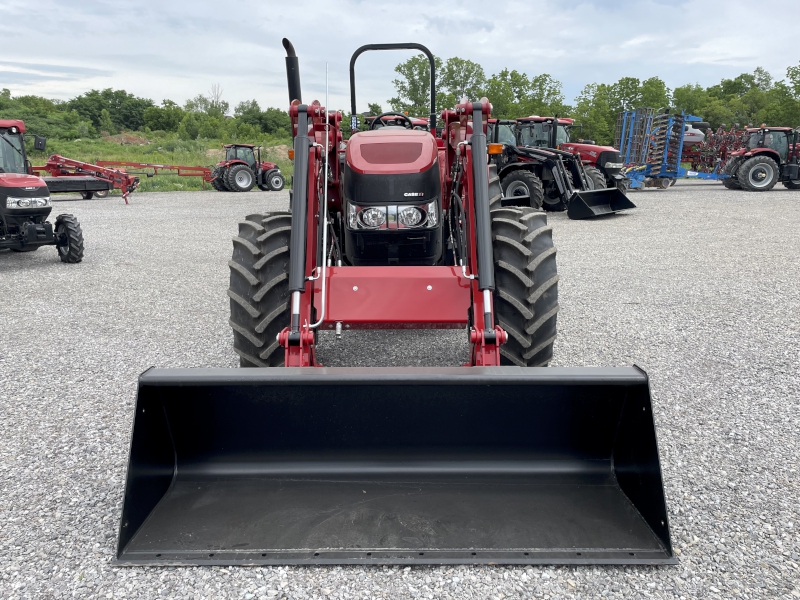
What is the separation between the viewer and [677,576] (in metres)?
2.16

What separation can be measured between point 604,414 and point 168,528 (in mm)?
1846

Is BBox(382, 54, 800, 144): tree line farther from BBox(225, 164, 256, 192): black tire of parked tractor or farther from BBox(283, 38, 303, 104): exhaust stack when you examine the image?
BBox(283, 38, 303, 104): exhaust stack

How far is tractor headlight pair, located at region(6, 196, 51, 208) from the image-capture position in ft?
27.5

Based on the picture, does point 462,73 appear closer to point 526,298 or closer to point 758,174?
point 758,174

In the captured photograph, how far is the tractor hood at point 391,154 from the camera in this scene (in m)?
3.68

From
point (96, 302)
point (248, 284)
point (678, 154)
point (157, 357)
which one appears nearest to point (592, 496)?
point (248, 284)

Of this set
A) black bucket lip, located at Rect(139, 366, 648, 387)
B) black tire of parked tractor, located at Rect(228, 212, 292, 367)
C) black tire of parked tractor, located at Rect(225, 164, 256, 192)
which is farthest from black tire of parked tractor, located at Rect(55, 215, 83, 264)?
black tire of parked tractor, located at Rect(225, 164, 256, 192)

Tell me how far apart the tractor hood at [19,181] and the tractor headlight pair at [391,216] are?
6974mm

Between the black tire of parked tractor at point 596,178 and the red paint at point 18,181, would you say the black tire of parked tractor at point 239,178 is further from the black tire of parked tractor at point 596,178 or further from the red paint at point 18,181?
the red paint at point 18,181

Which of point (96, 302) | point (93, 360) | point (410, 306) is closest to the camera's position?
point (410, 306)

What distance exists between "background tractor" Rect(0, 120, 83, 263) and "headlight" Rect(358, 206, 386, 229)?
21.8ft

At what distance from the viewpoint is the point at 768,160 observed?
1886 cm

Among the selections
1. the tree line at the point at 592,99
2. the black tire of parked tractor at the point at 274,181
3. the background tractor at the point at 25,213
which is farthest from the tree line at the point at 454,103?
the background tractor at the point at 25,213

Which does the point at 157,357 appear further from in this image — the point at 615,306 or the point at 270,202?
the point at 270,202
